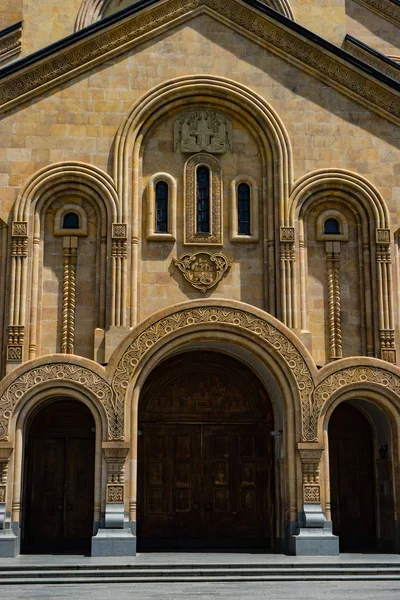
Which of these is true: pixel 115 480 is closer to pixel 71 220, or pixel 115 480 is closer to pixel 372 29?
pixel 71 220

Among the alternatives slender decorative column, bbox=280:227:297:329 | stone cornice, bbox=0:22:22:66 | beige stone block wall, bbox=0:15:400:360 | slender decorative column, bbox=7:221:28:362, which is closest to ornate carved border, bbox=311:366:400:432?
slender decorative column, bbox=280:227:297:329

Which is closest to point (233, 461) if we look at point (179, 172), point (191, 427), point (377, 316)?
point (191, 427)

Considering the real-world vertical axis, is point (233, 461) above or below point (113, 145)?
below

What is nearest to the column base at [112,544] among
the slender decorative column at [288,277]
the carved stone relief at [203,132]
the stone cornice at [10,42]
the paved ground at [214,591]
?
the paved ground at [214,591]

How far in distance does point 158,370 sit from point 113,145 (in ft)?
17.8

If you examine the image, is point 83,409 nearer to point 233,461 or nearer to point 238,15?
point 233,461

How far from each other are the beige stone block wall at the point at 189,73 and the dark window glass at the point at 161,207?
45cm

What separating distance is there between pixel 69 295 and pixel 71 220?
1.79 meters

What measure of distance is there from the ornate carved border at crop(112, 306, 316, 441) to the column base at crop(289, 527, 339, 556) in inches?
75.7

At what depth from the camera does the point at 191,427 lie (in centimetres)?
2108

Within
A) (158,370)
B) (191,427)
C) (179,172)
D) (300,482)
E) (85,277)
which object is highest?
(179,172)

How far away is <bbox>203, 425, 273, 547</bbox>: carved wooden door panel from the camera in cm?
2061

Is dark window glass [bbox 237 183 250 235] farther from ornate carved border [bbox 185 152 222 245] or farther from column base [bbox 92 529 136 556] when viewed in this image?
column base [bbox 92 529 136 556]

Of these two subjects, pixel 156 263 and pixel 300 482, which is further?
pixel 156 263
